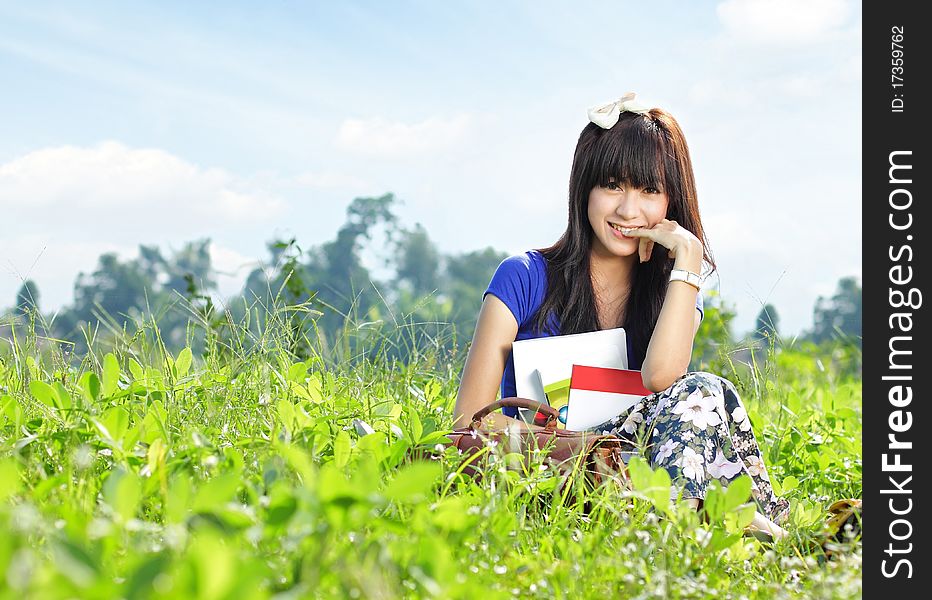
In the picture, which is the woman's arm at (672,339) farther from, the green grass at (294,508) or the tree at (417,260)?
the tree at (417,260)

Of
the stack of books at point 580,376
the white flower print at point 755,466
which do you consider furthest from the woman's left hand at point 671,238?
the white flower print at point 755,466

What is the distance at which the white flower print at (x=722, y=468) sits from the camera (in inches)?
112

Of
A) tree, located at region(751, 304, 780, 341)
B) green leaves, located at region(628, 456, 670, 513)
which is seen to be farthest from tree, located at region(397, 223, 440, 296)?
green leaves, located at region(628, 456, 670, 513)

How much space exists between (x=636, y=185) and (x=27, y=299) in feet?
7.84

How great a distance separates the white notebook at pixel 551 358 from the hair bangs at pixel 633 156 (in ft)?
1.88

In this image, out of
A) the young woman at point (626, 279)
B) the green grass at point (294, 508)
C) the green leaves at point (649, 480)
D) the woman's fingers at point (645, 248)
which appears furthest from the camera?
the woman's fingers at point (645, 248)

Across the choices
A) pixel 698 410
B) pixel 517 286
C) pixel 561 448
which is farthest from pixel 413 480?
pixel 517 286

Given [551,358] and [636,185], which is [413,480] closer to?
[551,358]

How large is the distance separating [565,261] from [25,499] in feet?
7.04
